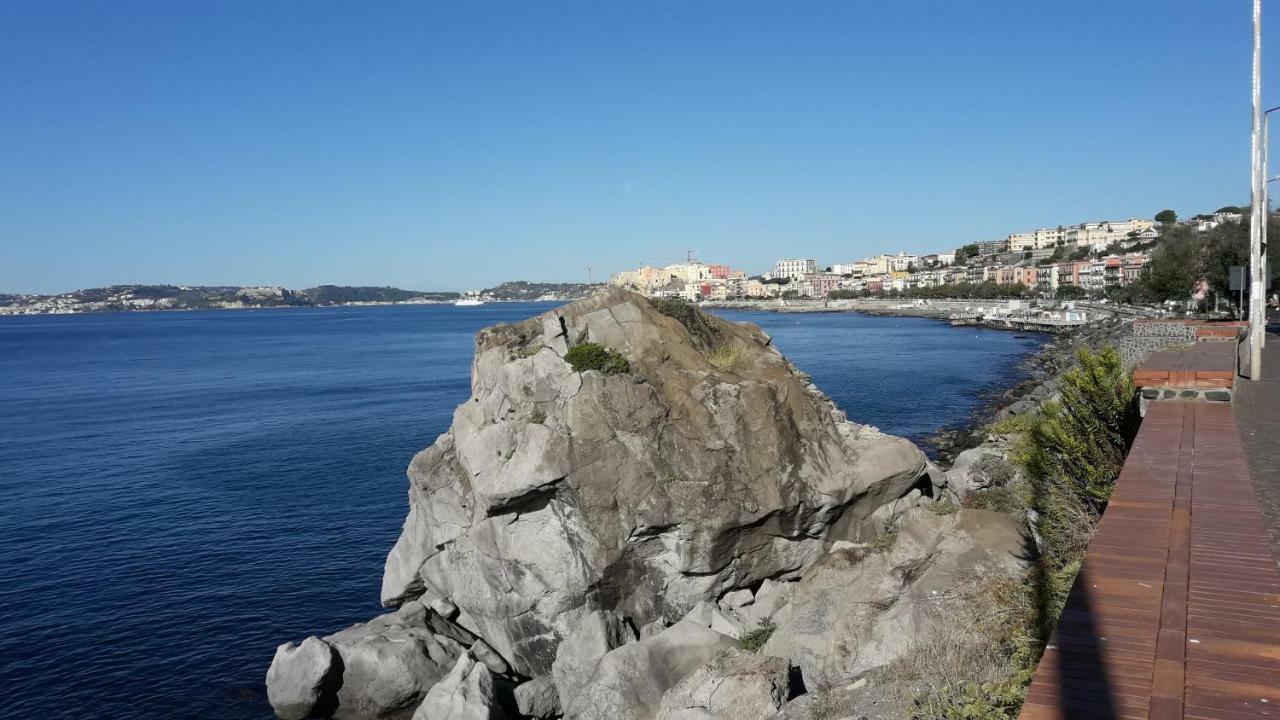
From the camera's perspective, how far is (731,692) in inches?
497

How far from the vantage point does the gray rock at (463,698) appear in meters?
15.4

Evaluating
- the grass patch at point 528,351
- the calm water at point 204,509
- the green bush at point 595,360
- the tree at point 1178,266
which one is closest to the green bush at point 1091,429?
the green bush at point 595,360

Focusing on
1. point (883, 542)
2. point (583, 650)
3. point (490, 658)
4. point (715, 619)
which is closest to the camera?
point (583, 650)

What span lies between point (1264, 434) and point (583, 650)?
11.6 m

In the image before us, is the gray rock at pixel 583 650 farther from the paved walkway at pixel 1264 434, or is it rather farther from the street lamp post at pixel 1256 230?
the street lamp post at pixel 1256 230

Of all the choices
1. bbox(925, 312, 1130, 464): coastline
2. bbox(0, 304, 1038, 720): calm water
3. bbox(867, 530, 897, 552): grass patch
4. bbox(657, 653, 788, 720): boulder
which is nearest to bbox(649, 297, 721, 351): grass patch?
bbox(867, 530, 897, 552): grass patch

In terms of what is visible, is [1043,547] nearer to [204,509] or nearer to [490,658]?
[490,658]

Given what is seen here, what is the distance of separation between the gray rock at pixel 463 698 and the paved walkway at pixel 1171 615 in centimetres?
1118

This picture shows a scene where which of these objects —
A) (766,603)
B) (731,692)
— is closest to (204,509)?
(766,603)

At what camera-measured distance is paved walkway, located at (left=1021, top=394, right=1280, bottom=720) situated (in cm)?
519

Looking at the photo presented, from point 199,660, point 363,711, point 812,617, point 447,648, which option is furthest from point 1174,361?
point 199,660

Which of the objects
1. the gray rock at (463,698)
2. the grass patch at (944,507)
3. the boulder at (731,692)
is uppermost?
the grass patch at (944,507)

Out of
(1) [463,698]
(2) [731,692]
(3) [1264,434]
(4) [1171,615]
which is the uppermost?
(3) [1264,434]

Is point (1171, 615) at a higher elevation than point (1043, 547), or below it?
higher
